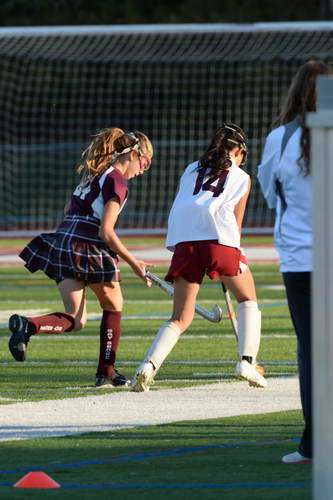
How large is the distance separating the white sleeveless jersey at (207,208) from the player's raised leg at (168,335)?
32 cm

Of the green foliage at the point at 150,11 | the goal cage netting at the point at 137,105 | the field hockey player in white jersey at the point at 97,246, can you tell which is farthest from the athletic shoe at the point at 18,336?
the green foliage at the point at 150,11

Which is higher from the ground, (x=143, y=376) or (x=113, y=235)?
(x=113, y=235)

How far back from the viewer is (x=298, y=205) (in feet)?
22.0

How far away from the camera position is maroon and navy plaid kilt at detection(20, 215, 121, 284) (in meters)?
9.50

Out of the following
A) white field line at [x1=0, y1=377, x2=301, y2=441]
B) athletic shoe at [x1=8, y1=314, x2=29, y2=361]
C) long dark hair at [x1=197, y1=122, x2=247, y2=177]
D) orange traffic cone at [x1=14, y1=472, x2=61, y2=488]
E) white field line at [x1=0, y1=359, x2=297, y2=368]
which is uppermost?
long dark hair at [x1=197, y1=122, x2=247, y2=177]

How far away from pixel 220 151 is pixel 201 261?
72cm

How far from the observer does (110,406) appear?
8578 mm

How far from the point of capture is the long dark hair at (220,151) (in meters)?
9.23

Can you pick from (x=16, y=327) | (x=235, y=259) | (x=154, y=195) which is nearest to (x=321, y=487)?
(x=235, y=259)


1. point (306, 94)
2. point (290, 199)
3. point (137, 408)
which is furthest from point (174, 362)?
point (306, 94)

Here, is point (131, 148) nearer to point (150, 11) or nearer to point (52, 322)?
point (52, 322)

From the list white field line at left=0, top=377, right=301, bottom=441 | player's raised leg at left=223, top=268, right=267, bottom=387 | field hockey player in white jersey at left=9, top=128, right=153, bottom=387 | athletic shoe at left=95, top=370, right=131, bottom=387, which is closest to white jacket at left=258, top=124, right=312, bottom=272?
white field line at left=0, top=377, right=301, bottom=441

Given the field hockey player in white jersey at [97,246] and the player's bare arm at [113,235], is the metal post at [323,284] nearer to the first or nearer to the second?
the player's bare arm at [113,235]

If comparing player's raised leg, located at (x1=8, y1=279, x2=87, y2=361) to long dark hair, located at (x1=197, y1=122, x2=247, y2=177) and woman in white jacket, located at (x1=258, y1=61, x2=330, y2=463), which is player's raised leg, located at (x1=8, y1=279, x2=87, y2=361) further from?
woman in white jacket, located at (x1=258, y1=61, x2=330, y2=463)
